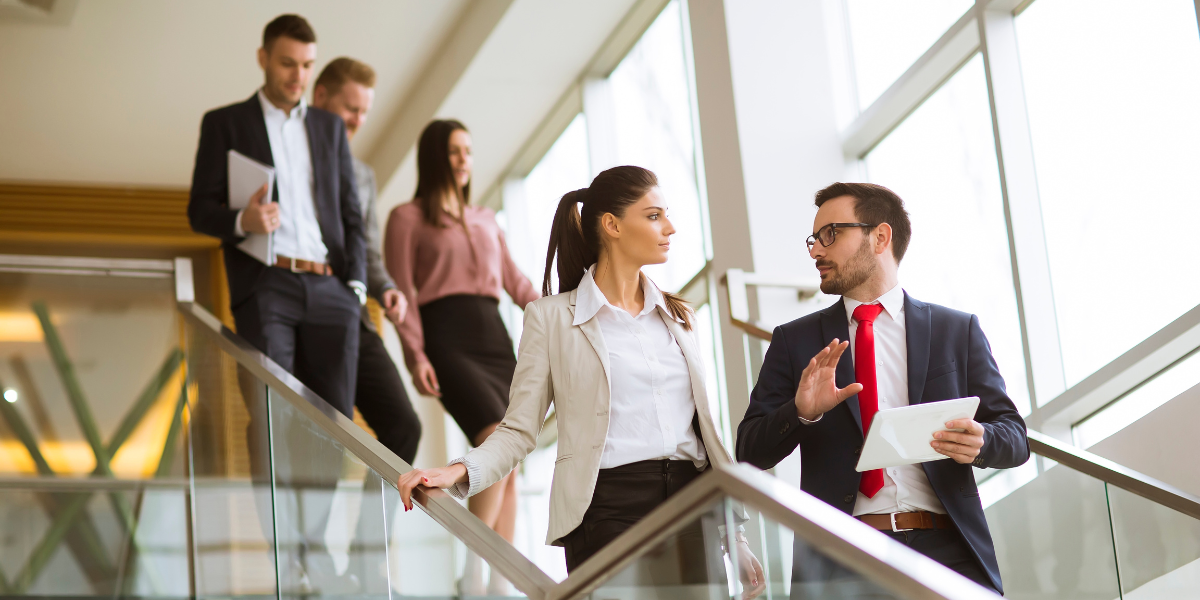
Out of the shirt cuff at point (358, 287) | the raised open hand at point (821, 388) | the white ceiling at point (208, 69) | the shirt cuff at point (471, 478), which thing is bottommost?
the shirt cuff at point (471, 478)

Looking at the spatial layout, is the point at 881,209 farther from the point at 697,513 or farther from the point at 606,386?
the point at 697,513

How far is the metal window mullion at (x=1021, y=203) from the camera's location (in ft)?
14.7

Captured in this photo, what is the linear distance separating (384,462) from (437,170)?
2.19 meters

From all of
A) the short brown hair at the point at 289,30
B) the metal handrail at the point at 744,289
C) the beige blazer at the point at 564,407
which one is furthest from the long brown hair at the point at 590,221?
the short brown hair at the point at 289,30

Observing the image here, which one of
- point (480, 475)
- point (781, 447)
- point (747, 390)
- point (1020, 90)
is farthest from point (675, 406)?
point (1020, 90)

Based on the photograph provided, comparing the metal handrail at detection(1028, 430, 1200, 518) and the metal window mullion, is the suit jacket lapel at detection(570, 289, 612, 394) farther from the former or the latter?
the metal window mullion

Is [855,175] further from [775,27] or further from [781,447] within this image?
[781,447]

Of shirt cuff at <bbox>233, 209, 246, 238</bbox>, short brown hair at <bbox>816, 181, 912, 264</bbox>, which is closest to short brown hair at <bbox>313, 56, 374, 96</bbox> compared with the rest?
shirt cuff at <bbox>233, 209, 246, 238</bbox>

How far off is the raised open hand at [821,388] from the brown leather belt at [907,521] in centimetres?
26

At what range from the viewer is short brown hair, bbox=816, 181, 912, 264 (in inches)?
117

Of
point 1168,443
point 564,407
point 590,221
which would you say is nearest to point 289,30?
point 590,221

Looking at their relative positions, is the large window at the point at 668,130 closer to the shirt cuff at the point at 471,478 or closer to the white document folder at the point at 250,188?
the white document folder at the point at 250,188

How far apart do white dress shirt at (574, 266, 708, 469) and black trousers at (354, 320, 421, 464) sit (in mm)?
1756

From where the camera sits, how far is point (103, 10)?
7.80 meters
